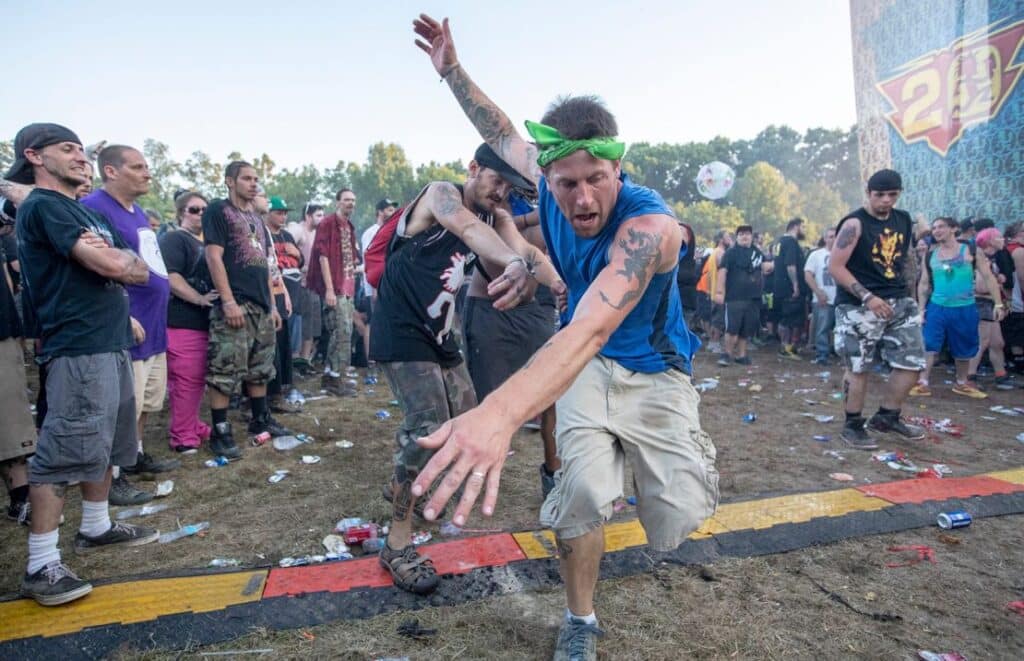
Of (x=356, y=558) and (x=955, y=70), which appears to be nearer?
(x=356, y=558)

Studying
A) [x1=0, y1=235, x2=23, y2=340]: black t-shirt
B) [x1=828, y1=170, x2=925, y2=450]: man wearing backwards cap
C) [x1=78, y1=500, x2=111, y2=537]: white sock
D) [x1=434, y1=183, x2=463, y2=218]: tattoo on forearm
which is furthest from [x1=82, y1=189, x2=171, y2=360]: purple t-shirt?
[x1=828, y1=170, x2=925, y2=450]: man wearing backwards cap

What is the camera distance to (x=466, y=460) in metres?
1.17

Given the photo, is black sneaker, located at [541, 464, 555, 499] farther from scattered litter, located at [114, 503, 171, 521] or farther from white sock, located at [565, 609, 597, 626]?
scattered litter, located at [114, 503, 171, 521]

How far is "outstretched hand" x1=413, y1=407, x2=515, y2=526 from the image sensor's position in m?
1.13

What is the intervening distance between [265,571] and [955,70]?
14.2 m

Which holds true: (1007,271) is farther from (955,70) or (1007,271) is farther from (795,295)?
(955,70)

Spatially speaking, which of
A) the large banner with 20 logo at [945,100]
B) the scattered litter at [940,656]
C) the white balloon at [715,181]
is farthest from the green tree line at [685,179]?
the scattered litter at [940,656]

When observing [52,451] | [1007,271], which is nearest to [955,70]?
[1007,271]

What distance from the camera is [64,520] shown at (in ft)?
11.2

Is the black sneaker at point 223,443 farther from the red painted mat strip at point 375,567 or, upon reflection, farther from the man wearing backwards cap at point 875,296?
the man wearing backwards cap at point 875,296

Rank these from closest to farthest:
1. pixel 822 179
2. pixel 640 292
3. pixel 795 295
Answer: pixel 640 292 < pixel 795 295 < pixel 822 179

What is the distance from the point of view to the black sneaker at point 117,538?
304 cm

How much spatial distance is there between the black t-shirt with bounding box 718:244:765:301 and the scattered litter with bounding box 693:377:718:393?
Result: 2.03 metres

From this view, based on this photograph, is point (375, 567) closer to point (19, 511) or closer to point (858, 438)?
point (19, 511)
